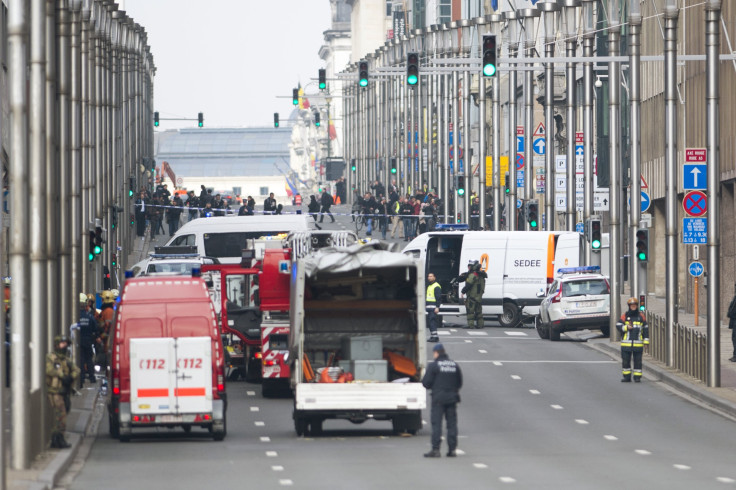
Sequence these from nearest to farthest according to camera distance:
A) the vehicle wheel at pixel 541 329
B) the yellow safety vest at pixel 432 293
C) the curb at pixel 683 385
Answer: the curb at pixel 683 385 → the yellow safety vest at pixel 432 293 → the vehicle wheel at pixel 541 329

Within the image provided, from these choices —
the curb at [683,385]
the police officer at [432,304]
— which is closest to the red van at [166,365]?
the curb at [683,385]

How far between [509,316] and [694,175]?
1855 cm

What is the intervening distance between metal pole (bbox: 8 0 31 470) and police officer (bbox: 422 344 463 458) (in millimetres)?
5400

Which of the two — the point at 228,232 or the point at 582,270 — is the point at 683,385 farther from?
the point at 228,232

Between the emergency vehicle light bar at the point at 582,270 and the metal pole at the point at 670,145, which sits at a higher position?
the metal pole at the point at 670,145

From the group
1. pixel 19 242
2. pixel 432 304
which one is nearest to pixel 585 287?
pixel 432 304

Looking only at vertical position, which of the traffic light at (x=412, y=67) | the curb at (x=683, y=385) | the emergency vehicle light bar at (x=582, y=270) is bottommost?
the curb at (x=683, y=385)

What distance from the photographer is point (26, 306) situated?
21.8 meters

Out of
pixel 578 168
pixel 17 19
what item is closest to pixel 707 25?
pixel 17 19

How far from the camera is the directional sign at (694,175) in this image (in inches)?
1379

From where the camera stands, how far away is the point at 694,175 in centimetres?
3516

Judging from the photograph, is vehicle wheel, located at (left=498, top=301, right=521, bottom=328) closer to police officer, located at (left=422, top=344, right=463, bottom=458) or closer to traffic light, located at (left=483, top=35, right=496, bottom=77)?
traffic light, located at (left=483, top=35, right=496, bottom=77)

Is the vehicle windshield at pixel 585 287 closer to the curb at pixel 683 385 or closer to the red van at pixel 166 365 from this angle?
the curb at pixel 683 385

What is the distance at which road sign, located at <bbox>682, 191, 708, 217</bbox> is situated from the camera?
35531 mm
